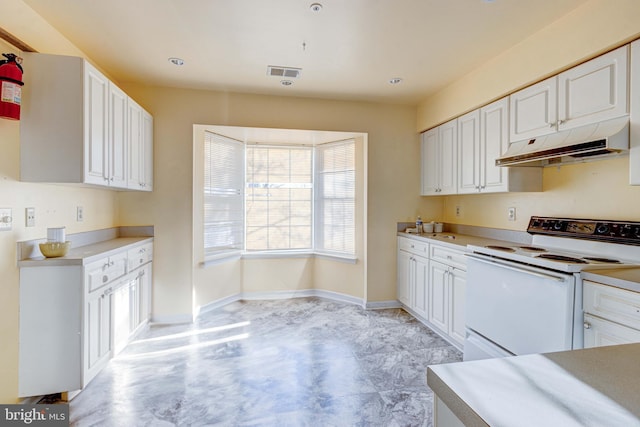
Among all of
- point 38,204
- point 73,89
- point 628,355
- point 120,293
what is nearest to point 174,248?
point 120,293

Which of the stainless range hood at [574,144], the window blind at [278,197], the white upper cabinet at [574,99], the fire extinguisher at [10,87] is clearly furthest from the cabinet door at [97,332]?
the white upper cabinet at [574,99]

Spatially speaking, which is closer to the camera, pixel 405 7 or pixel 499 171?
pixel 405 7

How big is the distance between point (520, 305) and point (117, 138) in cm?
334

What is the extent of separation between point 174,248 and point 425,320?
2885mm

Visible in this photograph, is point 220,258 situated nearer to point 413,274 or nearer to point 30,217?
point 30,217

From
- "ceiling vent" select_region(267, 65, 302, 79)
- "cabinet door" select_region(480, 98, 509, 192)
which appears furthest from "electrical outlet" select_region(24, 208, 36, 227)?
"cabinet door" select_region(480, 98, 509, 192)

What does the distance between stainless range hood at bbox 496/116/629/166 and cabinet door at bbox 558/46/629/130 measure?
2.4 inches

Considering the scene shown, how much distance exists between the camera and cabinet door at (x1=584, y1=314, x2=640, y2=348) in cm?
152

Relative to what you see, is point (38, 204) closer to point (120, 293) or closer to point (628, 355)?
point (120, 293)

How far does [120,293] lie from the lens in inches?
104

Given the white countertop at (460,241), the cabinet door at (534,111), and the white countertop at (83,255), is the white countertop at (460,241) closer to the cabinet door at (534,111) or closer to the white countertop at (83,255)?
the cabinet door at (534,111)

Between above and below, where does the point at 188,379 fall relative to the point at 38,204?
below

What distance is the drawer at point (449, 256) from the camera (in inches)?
111

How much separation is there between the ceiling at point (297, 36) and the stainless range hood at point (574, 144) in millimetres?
819
